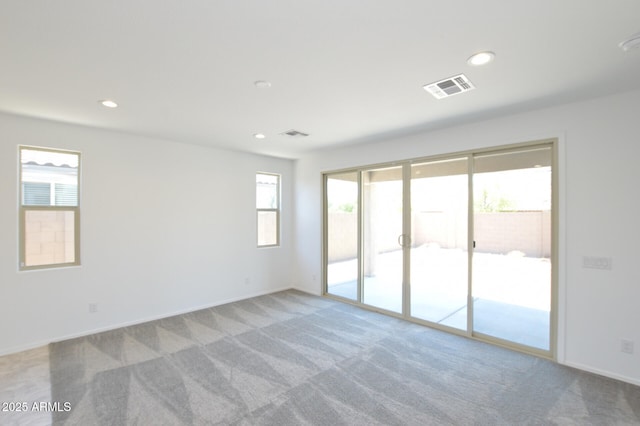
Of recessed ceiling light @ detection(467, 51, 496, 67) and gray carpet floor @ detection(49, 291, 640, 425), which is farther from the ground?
recessed ceiling light @ detection(467, 51, 496, 67)

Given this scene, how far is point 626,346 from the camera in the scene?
8.86 ft

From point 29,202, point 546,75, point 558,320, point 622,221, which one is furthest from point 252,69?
point 558,320

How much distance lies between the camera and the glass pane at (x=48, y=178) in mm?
3438

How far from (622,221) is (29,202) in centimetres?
632

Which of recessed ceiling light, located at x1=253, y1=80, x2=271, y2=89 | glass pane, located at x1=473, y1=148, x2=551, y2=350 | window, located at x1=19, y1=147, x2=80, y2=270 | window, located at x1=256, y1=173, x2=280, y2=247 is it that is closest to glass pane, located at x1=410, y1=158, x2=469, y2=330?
glass pane, located at x1=473, y1=148, x2=551, y2=350

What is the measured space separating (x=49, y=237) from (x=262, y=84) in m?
3.33

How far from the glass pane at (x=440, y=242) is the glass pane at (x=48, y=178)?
15.0ft

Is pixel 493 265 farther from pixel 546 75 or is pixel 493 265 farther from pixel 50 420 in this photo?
pixel 50 420

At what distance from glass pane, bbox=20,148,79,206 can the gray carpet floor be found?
68.6 inches

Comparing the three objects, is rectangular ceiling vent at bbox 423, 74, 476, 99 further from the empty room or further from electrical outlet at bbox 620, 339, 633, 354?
electrical outlet at bbox 620, 339, 633, 354

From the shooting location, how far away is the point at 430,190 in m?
4.12

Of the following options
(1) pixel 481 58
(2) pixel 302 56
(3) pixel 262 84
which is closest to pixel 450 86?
(1) pixel 481 58

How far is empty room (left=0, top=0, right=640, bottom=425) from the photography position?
1881mm

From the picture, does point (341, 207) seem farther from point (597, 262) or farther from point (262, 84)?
point (597, 262)
